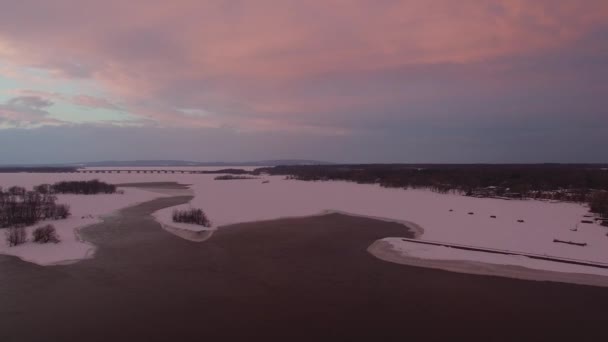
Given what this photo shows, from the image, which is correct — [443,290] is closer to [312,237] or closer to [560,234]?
[312,237]

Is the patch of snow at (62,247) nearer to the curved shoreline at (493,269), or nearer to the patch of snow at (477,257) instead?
the curved shoreline at (493,269)

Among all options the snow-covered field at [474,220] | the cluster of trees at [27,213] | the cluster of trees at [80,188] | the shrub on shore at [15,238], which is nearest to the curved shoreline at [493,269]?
the snow-covered field at [474,220]

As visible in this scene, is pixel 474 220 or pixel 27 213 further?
pixel 474 220

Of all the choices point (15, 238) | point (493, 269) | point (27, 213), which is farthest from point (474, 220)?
point (27, 213)

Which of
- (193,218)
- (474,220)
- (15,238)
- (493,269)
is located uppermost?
(474,220)

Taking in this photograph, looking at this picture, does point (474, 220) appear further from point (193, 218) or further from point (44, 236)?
point (44, 236)

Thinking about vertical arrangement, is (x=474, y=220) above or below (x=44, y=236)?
above

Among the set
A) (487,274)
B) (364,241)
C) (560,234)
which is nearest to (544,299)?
(487,274)

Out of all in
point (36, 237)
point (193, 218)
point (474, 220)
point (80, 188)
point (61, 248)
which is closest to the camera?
point (61, 248)
